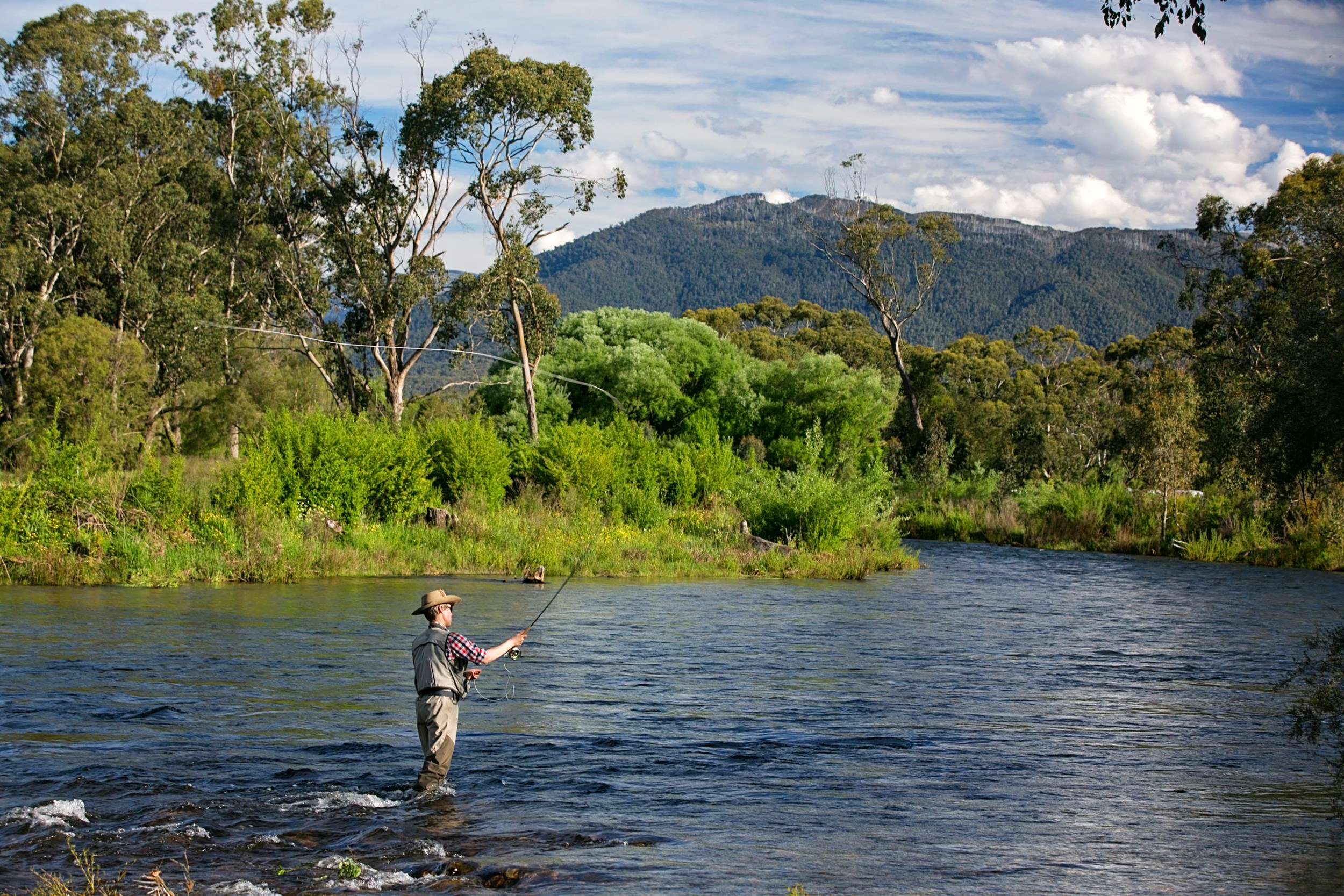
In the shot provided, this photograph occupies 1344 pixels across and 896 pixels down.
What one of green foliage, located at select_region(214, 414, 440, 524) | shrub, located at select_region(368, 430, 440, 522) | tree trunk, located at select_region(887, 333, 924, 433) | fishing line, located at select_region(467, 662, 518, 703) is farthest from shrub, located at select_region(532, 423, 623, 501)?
tree trunk, located at select_region(887, 333, 924, 433)

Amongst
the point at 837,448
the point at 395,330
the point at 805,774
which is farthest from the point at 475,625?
the point at 837,448

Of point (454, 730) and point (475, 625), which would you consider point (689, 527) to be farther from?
point (454, 730)

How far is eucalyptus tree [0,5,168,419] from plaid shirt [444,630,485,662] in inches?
1613

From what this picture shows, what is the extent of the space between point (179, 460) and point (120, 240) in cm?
2513

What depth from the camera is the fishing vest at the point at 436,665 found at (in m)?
9.68

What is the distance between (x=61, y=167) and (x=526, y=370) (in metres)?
19.3

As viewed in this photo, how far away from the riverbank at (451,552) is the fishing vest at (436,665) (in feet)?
50.9

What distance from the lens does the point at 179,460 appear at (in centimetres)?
2552

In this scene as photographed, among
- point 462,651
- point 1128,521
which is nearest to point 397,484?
point 462,651

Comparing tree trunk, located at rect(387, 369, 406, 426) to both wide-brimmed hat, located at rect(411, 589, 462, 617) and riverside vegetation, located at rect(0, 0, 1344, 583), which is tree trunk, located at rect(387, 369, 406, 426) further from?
wide-brimmed hat, located at rect(411, 589, 462, 617)

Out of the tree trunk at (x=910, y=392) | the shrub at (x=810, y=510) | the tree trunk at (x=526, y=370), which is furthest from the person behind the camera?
the tree trunk at (x=910, y=392)

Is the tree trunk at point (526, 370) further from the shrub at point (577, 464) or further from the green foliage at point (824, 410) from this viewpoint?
the green foliage at point (824, 410)

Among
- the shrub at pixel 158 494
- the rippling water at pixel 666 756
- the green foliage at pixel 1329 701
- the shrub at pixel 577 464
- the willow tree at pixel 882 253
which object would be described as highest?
the willow tree at pixel 882 253

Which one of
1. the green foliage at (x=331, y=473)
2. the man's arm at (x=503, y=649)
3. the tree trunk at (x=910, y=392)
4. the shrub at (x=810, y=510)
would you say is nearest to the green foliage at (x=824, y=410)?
the tree trunk at (x=910, y=392)
